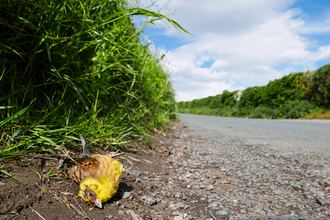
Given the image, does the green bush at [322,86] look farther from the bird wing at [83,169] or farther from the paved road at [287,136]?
the bird wing at [83,169]

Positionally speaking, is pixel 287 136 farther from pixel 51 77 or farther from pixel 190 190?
pixel 51 77

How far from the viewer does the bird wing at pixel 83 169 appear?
96 centimetres

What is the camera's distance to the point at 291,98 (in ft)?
36.0

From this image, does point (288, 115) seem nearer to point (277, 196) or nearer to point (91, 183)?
point (277, 196)

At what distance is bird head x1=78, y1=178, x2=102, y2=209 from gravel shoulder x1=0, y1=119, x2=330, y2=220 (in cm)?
3

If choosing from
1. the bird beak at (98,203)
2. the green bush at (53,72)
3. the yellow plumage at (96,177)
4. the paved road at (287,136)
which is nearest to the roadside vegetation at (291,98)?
the paved road at (287,136)

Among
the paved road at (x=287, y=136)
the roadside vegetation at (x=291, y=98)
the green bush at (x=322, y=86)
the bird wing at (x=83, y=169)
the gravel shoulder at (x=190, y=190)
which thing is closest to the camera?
the gravel shoulder at (x=190, y=190)

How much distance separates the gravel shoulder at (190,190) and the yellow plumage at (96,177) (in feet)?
0.15

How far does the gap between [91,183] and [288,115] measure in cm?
1180

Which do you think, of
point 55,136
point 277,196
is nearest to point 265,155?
point 277,196

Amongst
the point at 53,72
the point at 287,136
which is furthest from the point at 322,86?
the point at 53,72

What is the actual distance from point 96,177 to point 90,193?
0.25 ft

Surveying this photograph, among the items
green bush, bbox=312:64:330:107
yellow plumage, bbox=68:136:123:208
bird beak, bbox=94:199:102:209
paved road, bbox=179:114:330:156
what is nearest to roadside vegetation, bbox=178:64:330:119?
green bush, bbox=312:64:330:107

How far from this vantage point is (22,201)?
0.77 metres
